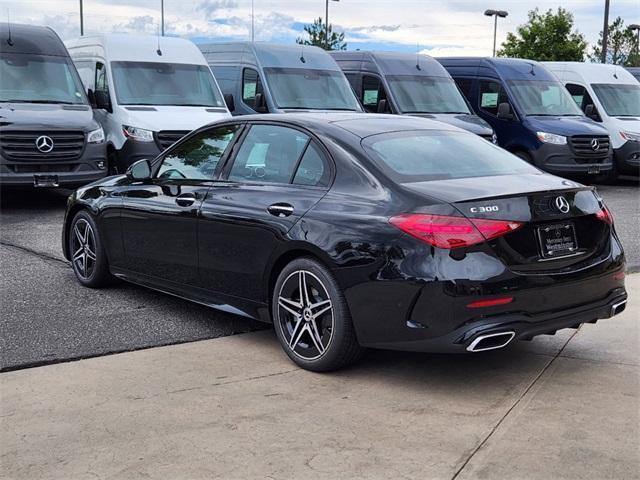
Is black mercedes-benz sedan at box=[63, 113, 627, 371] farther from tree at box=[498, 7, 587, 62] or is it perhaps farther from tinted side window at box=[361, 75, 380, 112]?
tree at box=[498, 7, 587, 62]

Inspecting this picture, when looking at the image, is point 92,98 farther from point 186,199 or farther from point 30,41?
point 186,199

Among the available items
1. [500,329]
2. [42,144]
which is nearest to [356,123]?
[500,329]

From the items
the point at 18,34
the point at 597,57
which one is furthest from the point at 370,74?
the point at 597,57

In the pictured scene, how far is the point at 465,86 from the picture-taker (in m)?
17.7

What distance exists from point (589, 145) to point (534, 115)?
A: 1.19 meters

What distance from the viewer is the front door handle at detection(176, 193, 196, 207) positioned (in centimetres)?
584

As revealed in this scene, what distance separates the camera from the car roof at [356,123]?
210 inches

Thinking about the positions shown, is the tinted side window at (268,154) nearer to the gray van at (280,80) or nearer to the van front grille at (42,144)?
the van front grille at (42,144)

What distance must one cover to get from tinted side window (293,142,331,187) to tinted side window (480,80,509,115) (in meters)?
12.1

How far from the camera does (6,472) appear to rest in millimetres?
3635

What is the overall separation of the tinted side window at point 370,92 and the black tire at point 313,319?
11.3 m

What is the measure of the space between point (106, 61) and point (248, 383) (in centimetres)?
992

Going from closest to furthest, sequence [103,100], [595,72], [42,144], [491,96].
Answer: [42,144] < [103,100] < [491,96] < [595,72]

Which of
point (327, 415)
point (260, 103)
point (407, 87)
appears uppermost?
point (407, 87)
